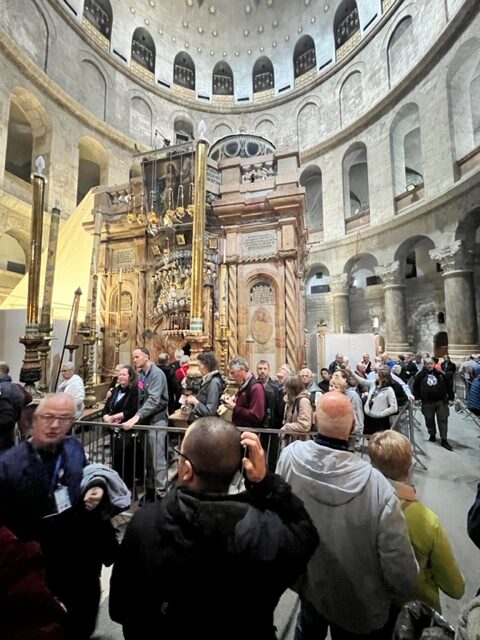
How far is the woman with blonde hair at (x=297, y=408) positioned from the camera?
3.12 meters

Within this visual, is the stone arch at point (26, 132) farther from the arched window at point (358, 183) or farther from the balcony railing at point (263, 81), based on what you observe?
the arched window at point (358, 183)

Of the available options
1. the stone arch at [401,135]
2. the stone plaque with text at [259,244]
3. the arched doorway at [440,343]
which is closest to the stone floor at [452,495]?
the stone plaque with text at [259,244]

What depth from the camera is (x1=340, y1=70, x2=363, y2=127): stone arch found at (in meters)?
18.5

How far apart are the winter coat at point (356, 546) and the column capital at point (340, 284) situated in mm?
17277

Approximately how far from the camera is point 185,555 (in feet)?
2.90

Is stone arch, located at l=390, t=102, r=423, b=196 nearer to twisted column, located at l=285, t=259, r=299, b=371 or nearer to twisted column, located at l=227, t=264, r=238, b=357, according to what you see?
twisted column, located at l=285, t=259, r=299, b=371

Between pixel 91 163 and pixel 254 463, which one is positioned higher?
pixel 91 163

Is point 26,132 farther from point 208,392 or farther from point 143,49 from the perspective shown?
point 208,392

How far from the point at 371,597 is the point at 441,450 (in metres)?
5.02

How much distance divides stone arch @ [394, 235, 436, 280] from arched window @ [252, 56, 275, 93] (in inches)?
700

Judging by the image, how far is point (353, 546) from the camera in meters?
1.36

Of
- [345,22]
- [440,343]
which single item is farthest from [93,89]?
[440,343]

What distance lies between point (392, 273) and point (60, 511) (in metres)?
16.5

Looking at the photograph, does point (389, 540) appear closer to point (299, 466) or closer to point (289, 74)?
point (299, 466)
